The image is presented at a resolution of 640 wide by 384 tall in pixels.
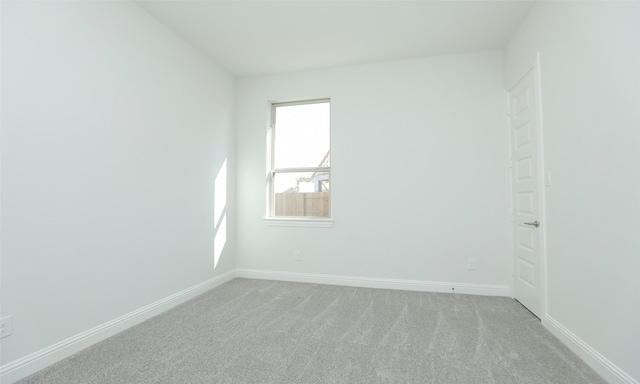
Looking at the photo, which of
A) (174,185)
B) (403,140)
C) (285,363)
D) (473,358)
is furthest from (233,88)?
(473,358)

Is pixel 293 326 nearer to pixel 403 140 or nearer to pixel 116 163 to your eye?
pixel 116 163

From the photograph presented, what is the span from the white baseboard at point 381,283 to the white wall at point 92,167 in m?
0.89

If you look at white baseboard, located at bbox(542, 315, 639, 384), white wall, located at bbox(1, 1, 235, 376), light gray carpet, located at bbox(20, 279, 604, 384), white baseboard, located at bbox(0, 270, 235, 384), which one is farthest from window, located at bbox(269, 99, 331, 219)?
white baseboard, located at bbox(542, 315, 639, 384)

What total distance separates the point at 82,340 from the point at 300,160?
278 centimetres

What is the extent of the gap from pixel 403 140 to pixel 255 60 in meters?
2.02

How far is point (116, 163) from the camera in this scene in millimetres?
2295

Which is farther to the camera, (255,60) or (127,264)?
(255,60)

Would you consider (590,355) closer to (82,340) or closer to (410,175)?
(410,175)

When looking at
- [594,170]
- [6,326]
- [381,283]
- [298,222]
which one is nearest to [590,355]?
[594,170]

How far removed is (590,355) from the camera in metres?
1.79

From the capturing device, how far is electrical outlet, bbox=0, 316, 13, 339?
63.8 inches

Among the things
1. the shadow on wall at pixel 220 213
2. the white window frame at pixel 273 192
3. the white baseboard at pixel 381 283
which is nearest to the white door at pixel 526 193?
the white baseboard at pixel 381 283

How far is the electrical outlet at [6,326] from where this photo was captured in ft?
5.32

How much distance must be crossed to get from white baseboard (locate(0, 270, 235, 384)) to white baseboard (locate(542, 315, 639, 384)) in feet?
10.7
